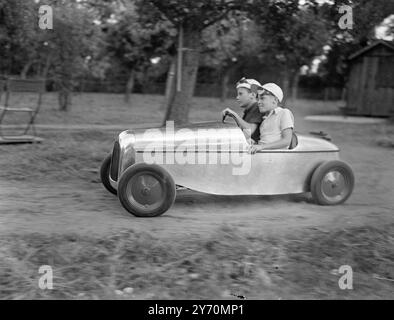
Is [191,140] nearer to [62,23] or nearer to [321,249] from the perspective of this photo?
[321,249]

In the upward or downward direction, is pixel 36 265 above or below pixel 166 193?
below

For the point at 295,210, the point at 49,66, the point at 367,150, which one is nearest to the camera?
the point at 295,210

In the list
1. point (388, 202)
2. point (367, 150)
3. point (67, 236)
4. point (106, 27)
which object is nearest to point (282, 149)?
point (388, 202)

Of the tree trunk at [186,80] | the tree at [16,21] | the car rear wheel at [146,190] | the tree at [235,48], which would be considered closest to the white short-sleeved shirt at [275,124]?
the car rear wheel at [146,190]

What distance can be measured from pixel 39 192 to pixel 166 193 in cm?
201

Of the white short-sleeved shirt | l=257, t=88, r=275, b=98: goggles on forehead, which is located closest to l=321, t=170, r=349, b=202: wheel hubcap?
the white short-sleeved shirt

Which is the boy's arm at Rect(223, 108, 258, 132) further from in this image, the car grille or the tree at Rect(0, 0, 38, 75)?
the tree at Rect(0, 0, 38, 75)

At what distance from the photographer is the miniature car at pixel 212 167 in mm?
5840

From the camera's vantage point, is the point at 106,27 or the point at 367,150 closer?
the point at 367,150

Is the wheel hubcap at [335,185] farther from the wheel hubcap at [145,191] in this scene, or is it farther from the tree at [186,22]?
the tree at [186,22]

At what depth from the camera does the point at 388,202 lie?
6922 millimetres

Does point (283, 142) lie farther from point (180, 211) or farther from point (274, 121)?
point (180, 211)

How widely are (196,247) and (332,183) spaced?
95.4 inches
